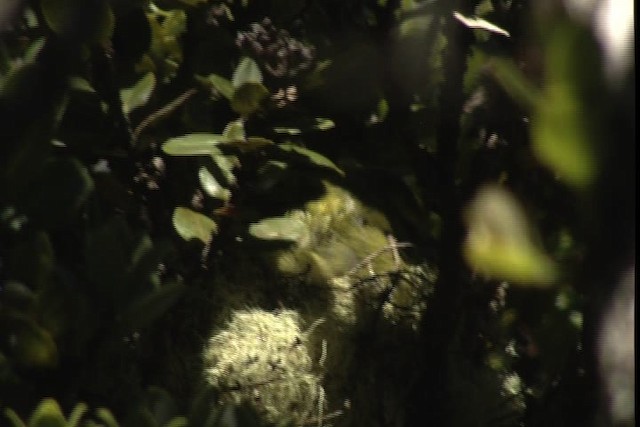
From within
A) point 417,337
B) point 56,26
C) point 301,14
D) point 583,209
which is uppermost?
point 583,209

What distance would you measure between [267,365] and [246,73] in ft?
1.03

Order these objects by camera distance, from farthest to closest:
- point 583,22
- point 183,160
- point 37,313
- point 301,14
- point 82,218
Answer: point 301,14, point 183,160, point 82,218, point 37,313, point 583,22

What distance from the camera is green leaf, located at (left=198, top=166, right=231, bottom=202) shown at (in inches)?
36.6

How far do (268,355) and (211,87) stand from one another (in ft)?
0.98

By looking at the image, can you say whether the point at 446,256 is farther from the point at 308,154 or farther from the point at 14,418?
the point at 14,418

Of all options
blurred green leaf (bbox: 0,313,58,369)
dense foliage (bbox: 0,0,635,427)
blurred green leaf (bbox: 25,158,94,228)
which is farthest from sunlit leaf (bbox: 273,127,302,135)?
blurred green leaf (bbox: 0,313,58,369)

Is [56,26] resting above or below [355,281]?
above

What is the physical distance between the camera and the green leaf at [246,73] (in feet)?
3.04

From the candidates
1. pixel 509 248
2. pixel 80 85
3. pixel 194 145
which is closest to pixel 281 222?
pixel 194 145

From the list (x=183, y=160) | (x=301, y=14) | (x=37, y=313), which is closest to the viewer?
(x=37, y=313)

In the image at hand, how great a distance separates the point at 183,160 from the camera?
3.21ft

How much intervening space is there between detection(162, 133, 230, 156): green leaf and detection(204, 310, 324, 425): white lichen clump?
211mm

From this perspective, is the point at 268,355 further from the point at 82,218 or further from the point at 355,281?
the point at 82,218

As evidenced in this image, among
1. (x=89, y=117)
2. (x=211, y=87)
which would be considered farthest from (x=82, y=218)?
(x=211, y=87)
